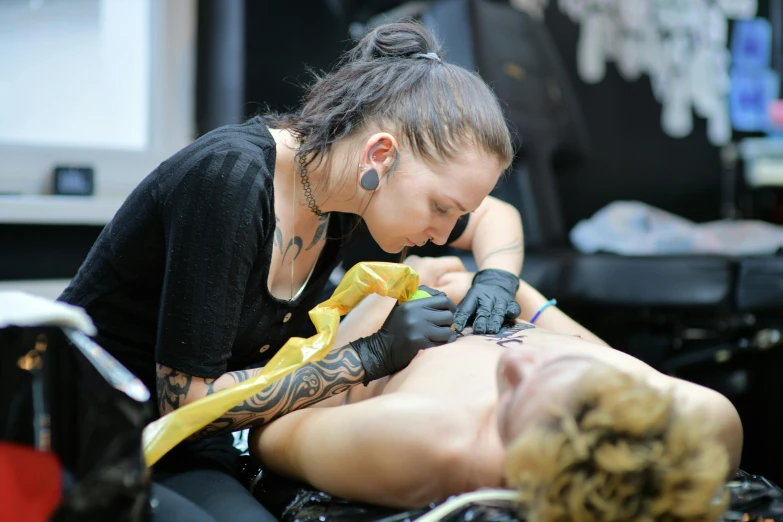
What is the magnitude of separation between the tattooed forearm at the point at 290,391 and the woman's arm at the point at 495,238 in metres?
0.48

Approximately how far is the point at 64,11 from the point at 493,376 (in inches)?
86.2

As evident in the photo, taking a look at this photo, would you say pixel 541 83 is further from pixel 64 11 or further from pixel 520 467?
pixel 520 467

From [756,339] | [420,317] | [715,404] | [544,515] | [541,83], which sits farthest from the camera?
[541,83]

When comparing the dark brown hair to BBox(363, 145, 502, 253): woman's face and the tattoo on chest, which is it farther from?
the tattoo on chest

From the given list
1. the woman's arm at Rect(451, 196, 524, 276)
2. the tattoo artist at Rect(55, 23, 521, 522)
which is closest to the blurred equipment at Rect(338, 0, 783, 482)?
the woman's arm at Rect(451, 196, 524, 276)

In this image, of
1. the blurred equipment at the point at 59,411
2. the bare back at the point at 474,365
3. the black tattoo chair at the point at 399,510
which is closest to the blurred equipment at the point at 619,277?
the bare back at the point at 474,365

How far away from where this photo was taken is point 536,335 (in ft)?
4.27

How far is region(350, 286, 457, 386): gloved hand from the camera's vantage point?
1.23m

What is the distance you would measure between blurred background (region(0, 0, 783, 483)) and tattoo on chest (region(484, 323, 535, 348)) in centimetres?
92

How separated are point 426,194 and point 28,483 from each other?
723mm

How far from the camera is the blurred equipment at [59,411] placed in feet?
2.71

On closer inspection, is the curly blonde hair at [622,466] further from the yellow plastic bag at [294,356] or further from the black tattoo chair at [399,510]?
the yellow plastic bag at [294,356]

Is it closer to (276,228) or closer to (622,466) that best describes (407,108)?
(276,228)

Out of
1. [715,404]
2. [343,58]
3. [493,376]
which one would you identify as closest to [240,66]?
[343,58]
